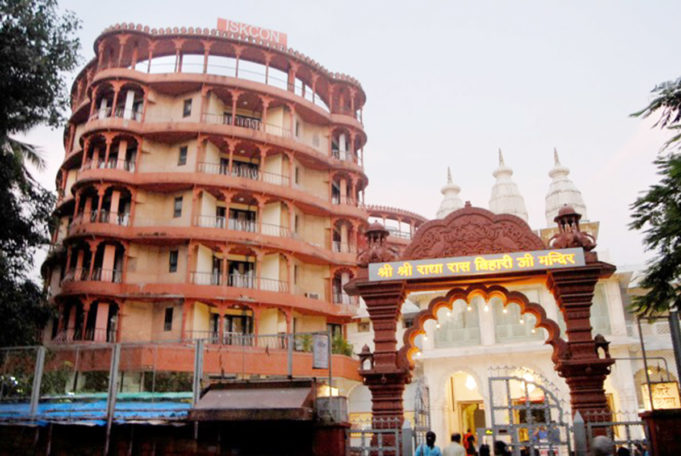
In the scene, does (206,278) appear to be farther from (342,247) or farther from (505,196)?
(505,196)

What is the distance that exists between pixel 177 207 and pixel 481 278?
2365 cm

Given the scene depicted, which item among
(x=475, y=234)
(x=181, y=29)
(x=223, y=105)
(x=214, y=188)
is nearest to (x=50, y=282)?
(x=214, y=188)

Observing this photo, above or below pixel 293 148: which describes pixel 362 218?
below

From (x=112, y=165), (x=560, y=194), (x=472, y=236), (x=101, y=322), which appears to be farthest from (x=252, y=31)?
(x=472, y=236)

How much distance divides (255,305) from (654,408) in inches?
932

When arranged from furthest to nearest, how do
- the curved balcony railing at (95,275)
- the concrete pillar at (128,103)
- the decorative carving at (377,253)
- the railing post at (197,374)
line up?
the concrete pillar at (128,103) < the curved balcony railing at (95,275) < the decorative carving at (377,253) < the railing post at (197,374)

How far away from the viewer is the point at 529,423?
38.3 feet

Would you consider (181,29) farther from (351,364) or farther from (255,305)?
(351,364)

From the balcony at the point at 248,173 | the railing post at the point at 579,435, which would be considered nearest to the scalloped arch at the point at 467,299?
the railing post at the point at 579,435

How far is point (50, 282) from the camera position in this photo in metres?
37.0

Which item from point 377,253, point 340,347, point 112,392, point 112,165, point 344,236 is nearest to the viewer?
point 112,392

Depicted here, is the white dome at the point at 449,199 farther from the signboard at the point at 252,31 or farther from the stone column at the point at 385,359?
the stone column at the point at 385,359

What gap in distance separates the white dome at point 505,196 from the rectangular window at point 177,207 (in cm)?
2174

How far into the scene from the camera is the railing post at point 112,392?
1190 centimetres
